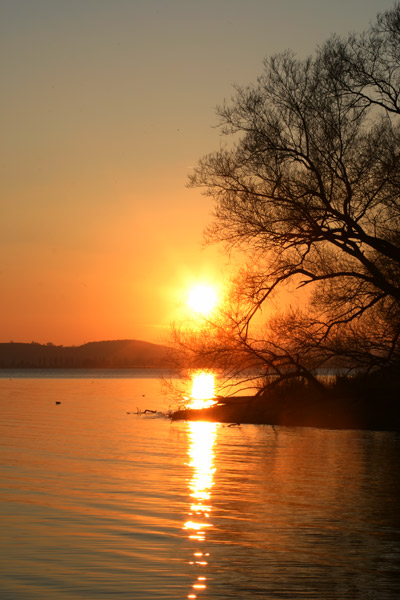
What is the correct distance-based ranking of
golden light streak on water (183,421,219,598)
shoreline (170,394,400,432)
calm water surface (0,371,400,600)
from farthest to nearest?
shoreline (170,394,400,432)
golden light streak on water (183,421,219,598)
calm water surface (0,371,400,600)

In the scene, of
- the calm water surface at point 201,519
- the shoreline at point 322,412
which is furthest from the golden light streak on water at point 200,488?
the shoreline at point 322,412

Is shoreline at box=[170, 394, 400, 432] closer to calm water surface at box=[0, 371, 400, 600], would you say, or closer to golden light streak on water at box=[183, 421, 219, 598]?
golden light streak on water at box=[183, 421, 219, 598]

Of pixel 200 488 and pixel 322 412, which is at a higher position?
pixel 322 412

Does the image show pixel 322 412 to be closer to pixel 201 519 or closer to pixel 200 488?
pixel 200 488

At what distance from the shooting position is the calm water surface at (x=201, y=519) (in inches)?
393

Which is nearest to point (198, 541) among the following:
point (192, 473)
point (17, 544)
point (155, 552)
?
point (155, 552)

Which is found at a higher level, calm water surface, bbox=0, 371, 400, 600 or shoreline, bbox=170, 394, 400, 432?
shoreline, bbox=170, 394, 400, 432

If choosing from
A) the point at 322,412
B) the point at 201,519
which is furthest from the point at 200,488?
the point at 322,412

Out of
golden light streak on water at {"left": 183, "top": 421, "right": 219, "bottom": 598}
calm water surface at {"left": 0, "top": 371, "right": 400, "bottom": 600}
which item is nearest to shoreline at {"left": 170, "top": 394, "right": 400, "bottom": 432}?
golden light streak on water at {"left": 183, "top": 421, "right": 219, "bottom": 598}

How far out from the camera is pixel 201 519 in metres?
14.0

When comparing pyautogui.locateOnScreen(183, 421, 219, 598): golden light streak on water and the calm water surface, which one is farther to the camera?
pyautogui.locateOnScreen(183, 421, 219, 598): golden light streak on water

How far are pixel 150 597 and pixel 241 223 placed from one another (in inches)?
647

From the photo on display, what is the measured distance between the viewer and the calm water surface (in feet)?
32.8

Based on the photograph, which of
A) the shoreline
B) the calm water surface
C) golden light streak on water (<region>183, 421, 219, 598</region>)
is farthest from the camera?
the shoreline
